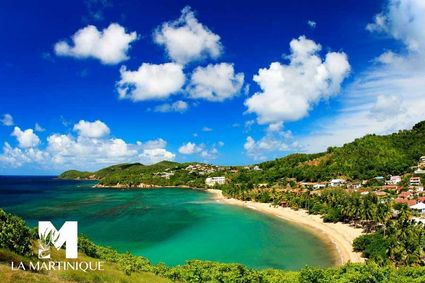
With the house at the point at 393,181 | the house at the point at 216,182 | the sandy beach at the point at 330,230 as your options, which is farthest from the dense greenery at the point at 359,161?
the sandy beach at the point at 330,230

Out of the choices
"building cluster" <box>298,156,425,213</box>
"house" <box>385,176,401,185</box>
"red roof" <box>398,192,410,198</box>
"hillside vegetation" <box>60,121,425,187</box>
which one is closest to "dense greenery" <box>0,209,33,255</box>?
"building cluster" <box>298,156,425,213</box>

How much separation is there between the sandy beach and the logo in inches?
1216

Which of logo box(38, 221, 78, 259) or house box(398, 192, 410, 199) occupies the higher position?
logo box(38, 221, 78, 259)

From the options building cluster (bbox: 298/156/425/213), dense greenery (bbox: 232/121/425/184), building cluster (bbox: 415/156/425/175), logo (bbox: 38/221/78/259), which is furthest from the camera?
dense greenery (bbox: 232/121/425/184)

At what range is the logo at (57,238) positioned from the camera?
25269 millimetres

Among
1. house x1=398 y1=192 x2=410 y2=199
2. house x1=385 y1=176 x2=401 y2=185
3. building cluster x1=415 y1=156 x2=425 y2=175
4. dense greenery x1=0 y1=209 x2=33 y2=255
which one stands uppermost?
building cluster x1=415 y1=156 x2=425 y2=175

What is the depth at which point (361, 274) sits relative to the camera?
28.8 m

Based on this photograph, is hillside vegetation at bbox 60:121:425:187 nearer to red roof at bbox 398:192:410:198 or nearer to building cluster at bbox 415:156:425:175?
building cluster at bbox 415:156:425:175

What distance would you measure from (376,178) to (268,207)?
43416 millimetres

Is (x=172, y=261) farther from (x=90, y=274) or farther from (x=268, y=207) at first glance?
(x=268, y=207)

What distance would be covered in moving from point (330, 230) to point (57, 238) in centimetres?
5258

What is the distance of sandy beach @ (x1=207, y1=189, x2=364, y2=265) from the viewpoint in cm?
4992

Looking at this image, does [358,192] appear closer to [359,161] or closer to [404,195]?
[404,195]

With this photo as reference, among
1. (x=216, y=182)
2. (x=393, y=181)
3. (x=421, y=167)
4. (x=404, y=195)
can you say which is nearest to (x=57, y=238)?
(x=404, y=195)
